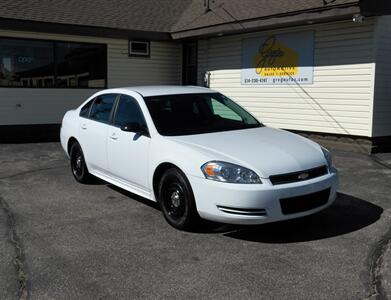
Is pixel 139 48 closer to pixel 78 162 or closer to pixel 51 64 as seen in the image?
pixel 51 64

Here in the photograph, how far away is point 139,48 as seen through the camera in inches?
581

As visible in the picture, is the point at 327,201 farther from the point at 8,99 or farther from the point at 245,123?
the point at 8,99

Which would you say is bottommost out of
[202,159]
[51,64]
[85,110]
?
[202,159]

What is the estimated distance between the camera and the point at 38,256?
4.50 meters

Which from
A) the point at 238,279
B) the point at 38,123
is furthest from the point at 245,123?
the point at 38,123

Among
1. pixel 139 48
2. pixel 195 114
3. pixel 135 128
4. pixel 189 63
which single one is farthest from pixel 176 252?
pixel 189 63

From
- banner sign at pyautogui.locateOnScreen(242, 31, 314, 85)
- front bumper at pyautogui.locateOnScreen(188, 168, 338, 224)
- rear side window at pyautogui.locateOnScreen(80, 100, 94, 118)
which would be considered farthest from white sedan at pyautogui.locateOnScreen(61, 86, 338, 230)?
banner sign at pyautogui.locateOnScreen(242, 31, 314, 85)

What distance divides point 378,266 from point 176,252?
182cm

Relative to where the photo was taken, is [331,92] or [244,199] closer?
[244,199]

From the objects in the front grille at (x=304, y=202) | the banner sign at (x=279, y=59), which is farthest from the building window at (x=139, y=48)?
the front grille at (x=304, y=202)

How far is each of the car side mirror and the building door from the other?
9.76 meters

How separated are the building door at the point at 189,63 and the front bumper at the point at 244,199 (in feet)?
35.6

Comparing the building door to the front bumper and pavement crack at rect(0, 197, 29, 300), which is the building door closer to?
pavement crack at rect(0, 197, 29, 300)

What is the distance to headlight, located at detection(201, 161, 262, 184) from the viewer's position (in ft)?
15.4
